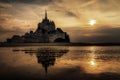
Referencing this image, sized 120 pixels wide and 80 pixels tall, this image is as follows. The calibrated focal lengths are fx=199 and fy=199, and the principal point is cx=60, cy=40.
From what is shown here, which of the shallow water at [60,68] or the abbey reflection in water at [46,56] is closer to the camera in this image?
the shallow water at [60,68]

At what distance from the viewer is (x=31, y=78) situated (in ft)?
68.1

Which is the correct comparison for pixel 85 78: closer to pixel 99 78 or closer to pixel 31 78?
pixel 99 78

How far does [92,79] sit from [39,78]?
215 inches

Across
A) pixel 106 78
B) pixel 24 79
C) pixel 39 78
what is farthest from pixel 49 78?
pixel 106 78

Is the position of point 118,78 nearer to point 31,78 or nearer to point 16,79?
point 31,78

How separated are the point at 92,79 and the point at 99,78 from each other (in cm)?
96

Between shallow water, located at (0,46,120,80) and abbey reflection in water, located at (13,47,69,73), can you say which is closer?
shallow water, located at (0,46,120,80)

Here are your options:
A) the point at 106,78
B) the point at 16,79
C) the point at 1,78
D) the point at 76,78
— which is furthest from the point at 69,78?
the point at 1,78

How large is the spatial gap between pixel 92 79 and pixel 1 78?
9.42m

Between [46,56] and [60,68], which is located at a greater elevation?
[46,56]

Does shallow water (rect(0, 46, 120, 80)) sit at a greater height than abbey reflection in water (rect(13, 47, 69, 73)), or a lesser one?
lesser

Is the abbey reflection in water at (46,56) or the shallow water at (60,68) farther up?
the abbey reflection in water at (46,56)

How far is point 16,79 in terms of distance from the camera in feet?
66.7

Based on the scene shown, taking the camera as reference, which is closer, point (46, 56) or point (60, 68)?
point (60, 68)
